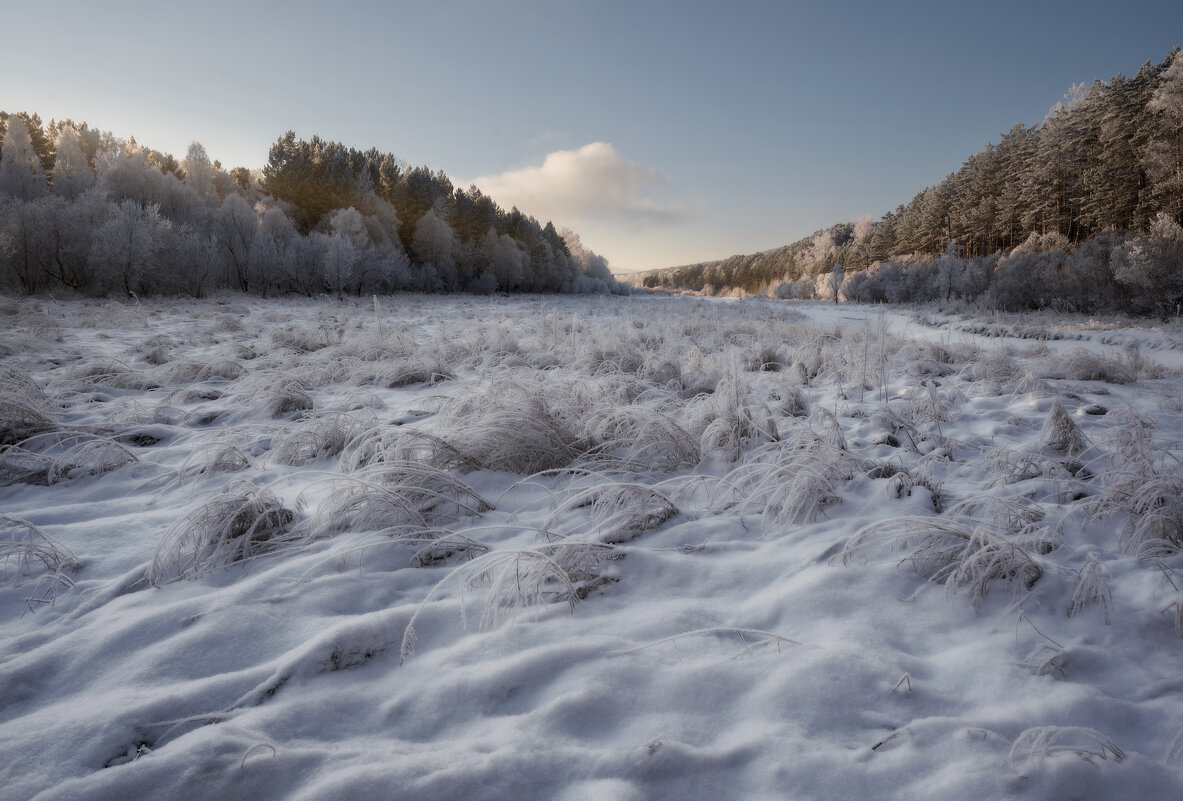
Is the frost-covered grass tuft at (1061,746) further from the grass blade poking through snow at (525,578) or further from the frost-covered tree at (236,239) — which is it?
the frost-covered tree at (236,239)

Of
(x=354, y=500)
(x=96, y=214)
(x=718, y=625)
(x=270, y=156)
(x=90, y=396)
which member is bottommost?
(x=718, y=625)

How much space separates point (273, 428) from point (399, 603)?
221cm

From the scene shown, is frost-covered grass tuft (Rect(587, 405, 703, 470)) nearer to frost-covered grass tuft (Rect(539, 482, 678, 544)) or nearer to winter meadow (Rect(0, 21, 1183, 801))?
winter meadow (Rect(0, 21, 1183, 801))

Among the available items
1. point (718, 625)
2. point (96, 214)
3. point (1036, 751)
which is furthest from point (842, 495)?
point (96, 214)

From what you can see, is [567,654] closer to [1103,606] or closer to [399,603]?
[399,603]

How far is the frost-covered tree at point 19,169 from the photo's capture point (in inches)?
738

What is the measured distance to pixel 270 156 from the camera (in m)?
34.2

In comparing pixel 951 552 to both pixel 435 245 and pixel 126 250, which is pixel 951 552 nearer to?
pixel 126 250

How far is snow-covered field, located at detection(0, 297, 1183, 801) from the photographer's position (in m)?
1.07

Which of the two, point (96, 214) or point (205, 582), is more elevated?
point (96, 214)

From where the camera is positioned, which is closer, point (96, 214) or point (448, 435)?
point (448, 435)

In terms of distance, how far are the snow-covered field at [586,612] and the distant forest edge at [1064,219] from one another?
1858 centimetres

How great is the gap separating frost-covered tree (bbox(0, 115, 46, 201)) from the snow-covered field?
25.5 m

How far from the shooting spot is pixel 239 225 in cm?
2391
